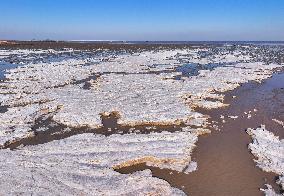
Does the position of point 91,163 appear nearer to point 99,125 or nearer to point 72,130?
point 72,130

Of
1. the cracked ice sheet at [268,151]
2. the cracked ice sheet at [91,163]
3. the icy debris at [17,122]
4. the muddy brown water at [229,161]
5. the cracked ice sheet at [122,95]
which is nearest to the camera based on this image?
the cracked ice sheet at [91,163]

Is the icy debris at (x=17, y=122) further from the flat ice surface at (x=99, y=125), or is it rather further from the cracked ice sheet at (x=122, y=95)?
the cracked ice sheet at (x=122, y=95)

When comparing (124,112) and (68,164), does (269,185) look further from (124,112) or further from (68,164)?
(124,112)

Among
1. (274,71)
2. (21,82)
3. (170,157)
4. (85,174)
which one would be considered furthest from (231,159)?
(274,71)

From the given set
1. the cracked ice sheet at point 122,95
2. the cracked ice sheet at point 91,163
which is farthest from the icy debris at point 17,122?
the cracked ice sheet at point 91,163

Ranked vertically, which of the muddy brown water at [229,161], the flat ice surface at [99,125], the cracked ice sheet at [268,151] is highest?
the flat ice surface at [99,125]

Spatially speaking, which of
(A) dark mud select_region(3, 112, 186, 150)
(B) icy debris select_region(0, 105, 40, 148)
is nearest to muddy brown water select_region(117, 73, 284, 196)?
(A) dark mud select_region(3, 112, 186, 150)

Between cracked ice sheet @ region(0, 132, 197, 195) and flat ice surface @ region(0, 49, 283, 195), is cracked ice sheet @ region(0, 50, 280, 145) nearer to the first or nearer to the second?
flat ice surface @ region(0, 49, 283, 195)
